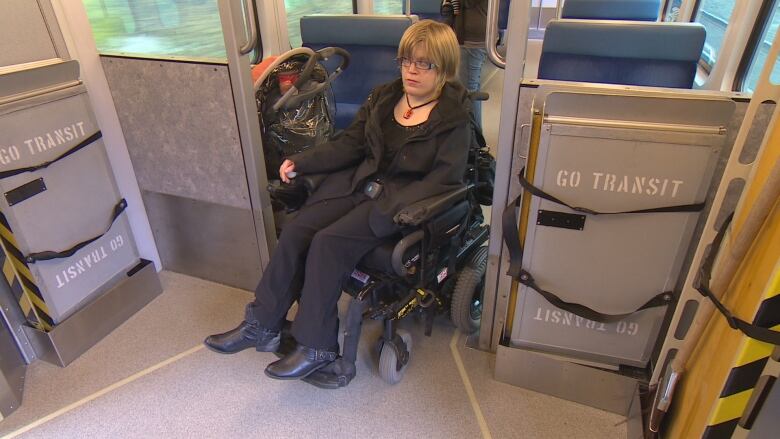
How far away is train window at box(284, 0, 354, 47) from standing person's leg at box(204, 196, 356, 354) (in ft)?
7.34

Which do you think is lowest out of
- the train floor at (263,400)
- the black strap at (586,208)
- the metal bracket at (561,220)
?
the train floor at (263,400)

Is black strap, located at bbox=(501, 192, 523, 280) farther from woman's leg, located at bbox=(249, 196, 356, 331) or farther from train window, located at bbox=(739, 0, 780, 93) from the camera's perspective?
train window, located at bbox=(739, 0, 780, 93)

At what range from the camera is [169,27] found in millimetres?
3205

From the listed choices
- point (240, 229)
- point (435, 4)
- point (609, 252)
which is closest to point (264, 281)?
point (240, 229)

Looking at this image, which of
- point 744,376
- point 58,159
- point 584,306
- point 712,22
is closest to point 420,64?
point 584,306

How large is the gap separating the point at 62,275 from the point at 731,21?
3076 mm

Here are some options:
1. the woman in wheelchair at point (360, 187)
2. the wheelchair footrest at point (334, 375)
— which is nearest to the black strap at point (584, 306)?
the woman in wheelchair at point (360, 187)

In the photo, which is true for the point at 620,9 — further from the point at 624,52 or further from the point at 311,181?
the point at 311,181

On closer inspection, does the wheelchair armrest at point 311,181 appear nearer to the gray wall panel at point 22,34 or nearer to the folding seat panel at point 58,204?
the folding seat panel at point 58,204

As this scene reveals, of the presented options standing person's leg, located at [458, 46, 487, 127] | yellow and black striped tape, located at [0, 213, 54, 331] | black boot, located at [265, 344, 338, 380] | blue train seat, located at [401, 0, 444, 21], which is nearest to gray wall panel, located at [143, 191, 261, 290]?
yellow and black striped tape, located at [0, 213, 54, 331]

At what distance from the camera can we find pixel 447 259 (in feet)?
6.19

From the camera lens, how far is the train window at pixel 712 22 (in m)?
2.61

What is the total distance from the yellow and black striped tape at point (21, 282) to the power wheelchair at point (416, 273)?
95 centimetres

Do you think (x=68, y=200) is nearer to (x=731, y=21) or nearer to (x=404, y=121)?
(x=404, y=121)
